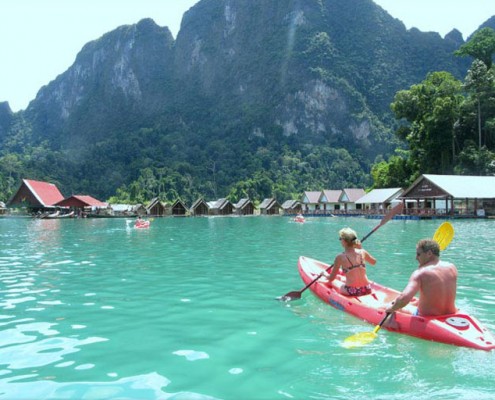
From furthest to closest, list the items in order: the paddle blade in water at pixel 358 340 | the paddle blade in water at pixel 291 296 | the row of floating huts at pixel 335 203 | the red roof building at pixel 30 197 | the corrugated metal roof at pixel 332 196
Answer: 1. the corrugated metal roof at pixel 332 196
2. the red roof building at pixel 30 197
3. the row of floating huts at pixel 335 203
4. the paddle blade in water at pixel 291 296
5. the paddle blade in water at pixel 358 340

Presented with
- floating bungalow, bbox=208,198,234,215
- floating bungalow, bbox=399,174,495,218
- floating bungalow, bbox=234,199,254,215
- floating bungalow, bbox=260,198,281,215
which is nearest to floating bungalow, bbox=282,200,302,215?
floating bungalow, bbox=260,198,281,215

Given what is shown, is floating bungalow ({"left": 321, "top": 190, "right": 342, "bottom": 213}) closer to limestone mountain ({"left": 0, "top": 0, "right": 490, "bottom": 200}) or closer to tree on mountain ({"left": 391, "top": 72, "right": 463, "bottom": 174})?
tree on mountain ({"left": 391, "top": 72, "right": 463, "bottom": 174})

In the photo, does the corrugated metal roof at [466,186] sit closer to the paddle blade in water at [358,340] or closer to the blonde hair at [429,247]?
the blonde hair at [429,247]

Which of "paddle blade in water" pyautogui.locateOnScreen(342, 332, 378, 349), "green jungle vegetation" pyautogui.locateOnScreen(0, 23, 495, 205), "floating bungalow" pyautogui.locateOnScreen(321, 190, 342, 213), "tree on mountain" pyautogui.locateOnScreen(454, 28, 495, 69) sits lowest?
"paddle blade in water" pyautogui.locateOnScreen(342, 332, 378, 349)

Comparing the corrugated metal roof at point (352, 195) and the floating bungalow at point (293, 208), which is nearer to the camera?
the corrugated metal roof at point (352, 195)

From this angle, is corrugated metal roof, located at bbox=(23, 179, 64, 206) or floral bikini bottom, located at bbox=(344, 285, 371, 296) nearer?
floral bikini bottom, located at bbox=(344, 285, 371, 296)

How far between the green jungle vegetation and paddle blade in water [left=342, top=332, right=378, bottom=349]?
5615cm

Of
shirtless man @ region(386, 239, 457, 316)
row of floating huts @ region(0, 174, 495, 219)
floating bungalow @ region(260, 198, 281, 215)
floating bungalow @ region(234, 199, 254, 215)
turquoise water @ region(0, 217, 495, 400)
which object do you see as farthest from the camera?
floating bungalow @ region(260, 198, 281, 215)

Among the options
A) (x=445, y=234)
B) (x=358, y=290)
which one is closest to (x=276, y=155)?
(x=358, y=290)

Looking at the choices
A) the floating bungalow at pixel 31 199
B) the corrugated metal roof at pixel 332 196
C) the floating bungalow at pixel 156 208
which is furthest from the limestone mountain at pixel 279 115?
the floating bungalow at pixel 31 199

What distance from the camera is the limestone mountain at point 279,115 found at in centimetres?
13550

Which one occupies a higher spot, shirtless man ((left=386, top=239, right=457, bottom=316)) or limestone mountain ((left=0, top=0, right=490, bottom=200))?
limestone mountain ((left=0, top=0, right=490, bottom=200))

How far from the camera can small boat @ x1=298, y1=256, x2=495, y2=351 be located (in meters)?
5.82

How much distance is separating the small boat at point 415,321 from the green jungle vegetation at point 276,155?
5426 cm
